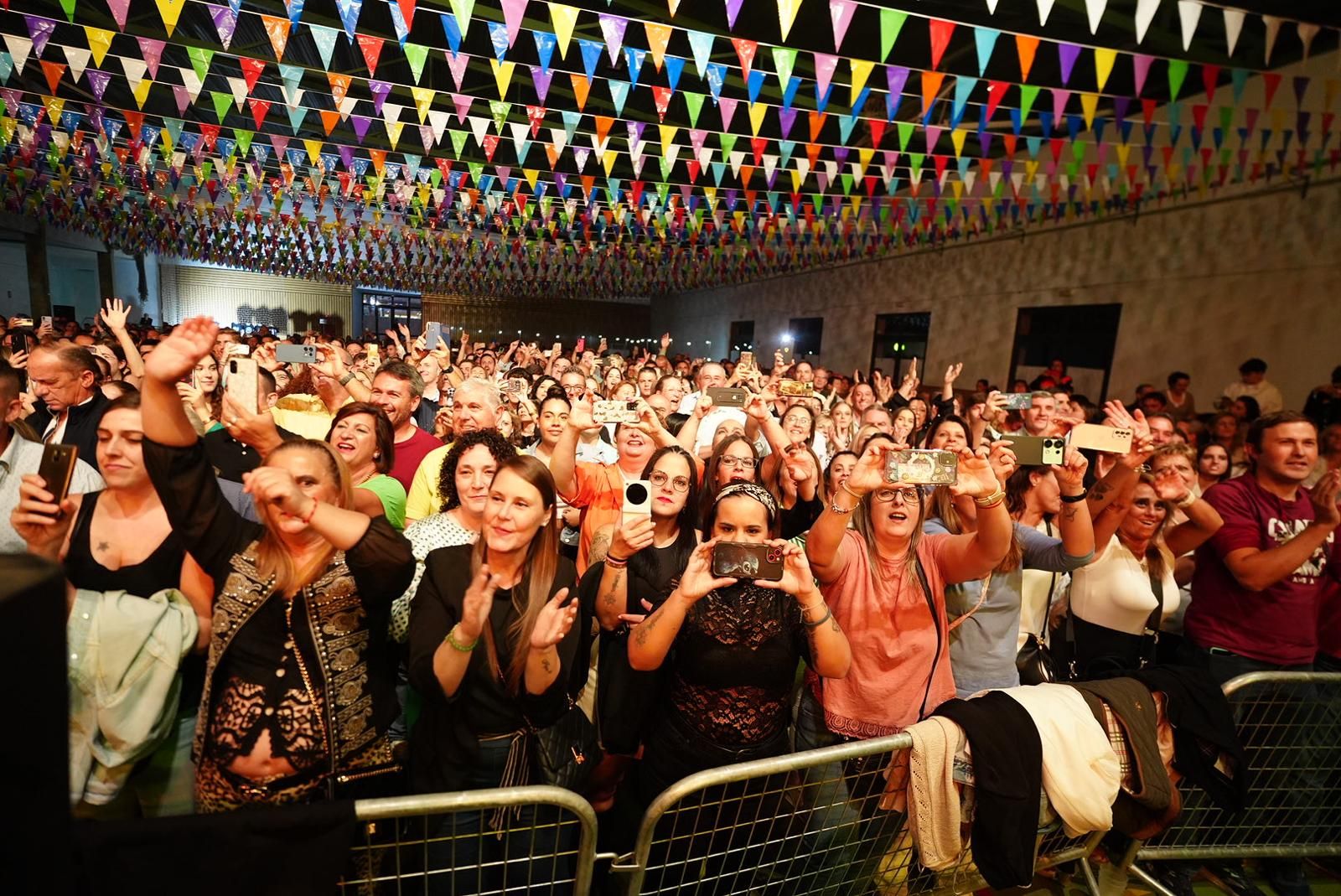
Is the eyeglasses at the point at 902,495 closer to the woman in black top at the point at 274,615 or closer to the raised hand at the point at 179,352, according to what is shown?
the woman in black top at the point at 274,615

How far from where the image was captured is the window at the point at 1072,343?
977 centimetres

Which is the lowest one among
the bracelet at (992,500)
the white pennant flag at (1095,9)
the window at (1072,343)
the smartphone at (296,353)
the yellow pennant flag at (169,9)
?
the bracelet at (992,500)

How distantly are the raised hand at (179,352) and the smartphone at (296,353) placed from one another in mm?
3630

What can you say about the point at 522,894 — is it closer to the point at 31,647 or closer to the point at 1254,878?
the point at 31,647

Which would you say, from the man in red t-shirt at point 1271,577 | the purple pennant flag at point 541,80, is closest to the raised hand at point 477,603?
the man in red t-shirt at point 1271,577

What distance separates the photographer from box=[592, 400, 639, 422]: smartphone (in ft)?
9.51

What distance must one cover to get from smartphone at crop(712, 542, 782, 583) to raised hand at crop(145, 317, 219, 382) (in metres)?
1.38

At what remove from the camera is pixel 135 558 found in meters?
1.92

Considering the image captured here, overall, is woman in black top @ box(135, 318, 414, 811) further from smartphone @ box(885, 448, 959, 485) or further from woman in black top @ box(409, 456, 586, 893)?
smartphone @ box(885, 448, 959, 485)

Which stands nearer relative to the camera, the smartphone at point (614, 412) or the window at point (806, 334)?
the smartphone at point (614, 412)

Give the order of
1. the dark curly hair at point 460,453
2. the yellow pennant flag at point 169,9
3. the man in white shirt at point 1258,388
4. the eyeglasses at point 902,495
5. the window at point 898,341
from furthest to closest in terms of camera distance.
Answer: the window at point 898,341, the man in white shirt at point 1258,388, the yellow pennant flag at point 169,9, the dark curly hair at point 460,453, the eyeglasses at point 902,495

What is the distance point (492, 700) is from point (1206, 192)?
421 inches

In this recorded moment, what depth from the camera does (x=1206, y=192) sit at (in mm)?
8258

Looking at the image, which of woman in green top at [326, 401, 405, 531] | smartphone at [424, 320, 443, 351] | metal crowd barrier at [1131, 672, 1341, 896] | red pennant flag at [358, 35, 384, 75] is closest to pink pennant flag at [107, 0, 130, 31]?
red pennant flag at [358, 35, 384, 75]
